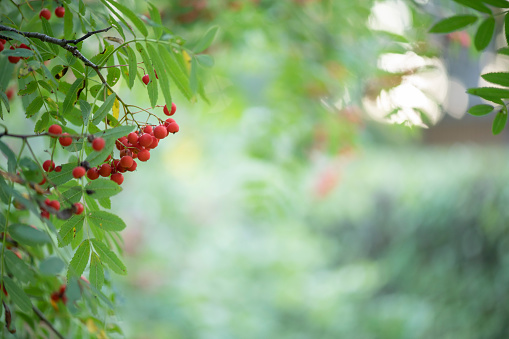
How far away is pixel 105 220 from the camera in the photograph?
452 millimetres

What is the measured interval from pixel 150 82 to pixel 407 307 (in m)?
2.48

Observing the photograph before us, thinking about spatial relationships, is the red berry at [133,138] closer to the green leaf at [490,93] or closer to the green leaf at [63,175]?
the green leaf at [63,175]

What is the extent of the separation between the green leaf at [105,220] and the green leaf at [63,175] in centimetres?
5

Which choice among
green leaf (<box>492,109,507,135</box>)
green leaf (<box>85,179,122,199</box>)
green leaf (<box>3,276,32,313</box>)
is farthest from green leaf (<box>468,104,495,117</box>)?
green leaf (<box>3,276,32,313</box>)

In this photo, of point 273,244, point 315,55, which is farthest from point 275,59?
point 273,244

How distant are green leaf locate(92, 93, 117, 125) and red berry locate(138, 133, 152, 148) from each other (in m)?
0.04

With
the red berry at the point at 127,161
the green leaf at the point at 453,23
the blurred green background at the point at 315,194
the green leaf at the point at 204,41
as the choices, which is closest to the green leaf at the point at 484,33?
the green leaf at the point at 453,23

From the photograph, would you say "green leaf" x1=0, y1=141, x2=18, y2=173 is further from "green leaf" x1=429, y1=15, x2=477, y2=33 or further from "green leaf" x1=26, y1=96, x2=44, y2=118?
"green leaf" x1=429, y1=15, x2=477, y2=33

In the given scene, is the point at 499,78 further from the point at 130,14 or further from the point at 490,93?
the point at 130,14

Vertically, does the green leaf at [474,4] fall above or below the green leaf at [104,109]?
above

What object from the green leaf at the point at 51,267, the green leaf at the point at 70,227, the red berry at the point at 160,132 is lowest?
the green leaf at the point at 51,267

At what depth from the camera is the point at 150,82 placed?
480mm

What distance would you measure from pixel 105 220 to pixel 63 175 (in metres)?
0.06

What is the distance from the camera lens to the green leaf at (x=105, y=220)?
0.45 m
